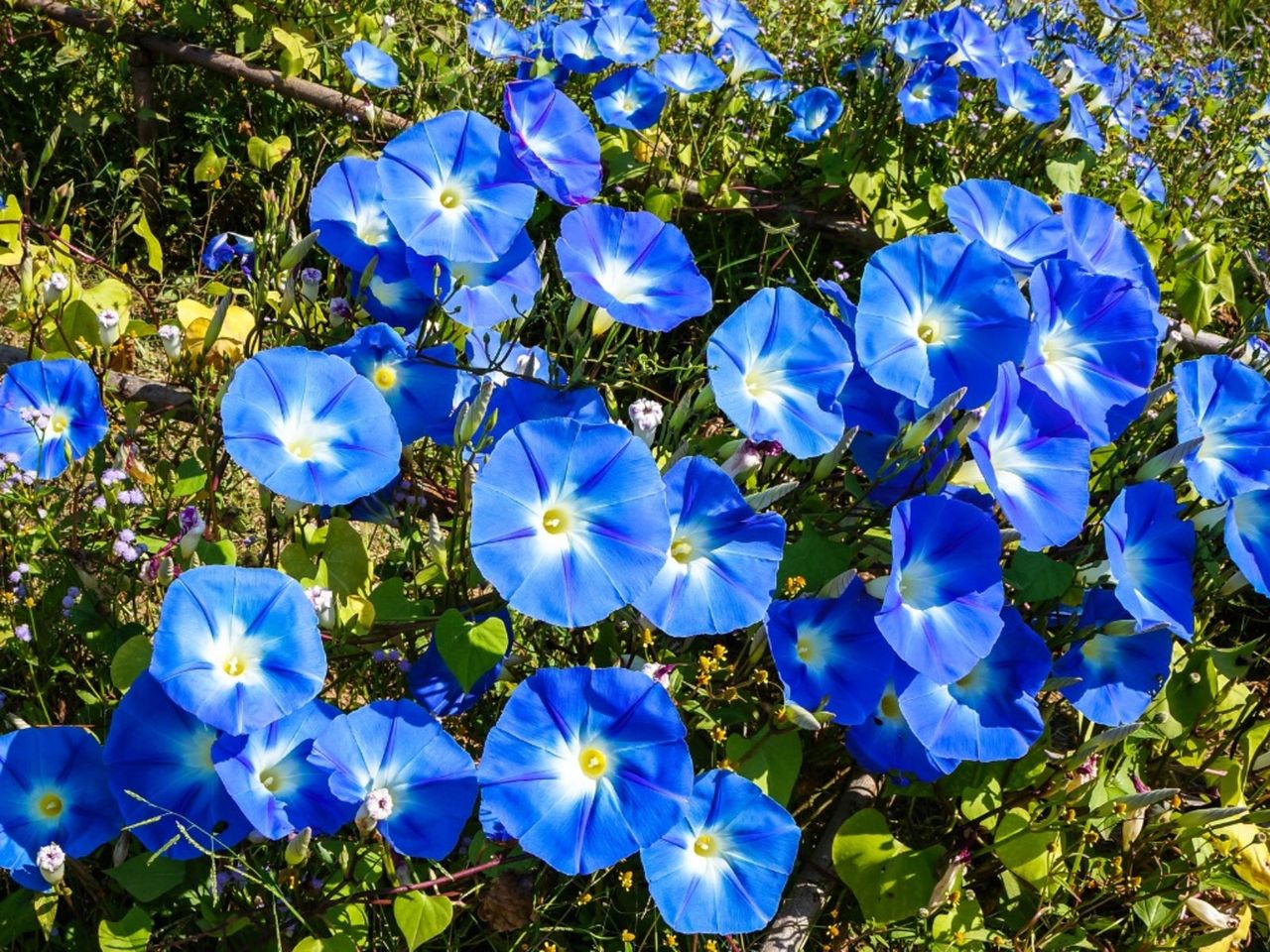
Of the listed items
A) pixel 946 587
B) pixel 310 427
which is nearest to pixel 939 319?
pixel 946 587

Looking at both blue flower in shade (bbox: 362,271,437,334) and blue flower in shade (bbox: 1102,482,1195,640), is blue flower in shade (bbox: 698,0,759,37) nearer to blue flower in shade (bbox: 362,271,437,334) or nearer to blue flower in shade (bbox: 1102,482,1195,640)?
blue flower in shade (bbox: 362,271,437,334)

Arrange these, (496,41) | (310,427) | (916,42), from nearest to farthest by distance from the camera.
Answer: (310,427), (496,41), (916,42)

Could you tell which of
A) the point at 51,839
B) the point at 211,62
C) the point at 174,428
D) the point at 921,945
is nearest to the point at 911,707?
the point at 921,945

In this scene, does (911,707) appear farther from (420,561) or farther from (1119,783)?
(420,561)

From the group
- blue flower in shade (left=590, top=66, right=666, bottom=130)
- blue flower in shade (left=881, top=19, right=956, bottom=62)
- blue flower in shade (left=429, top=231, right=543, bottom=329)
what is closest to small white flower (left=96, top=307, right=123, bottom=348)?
blue flower in shade (left=429, top=231, right=543, bottom=329)

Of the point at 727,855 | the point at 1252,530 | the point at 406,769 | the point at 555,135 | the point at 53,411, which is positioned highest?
the point at 555,135

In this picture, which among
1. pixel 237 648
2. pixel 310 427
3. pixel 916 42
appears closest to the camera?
pixel 237 648

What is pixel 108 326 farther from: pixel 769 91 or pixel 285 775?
pixel 769 91
